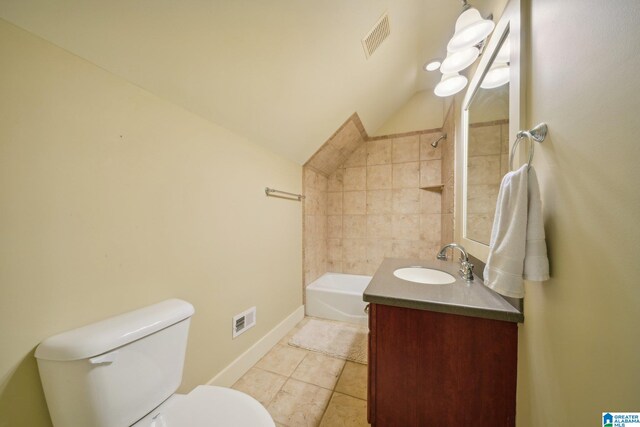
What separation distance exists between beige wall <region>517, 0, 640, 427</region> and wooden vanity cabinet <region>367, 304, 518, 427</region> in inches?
4.5

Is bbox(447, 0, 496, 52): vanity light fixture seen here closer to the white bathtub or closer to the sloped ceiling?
the sloped ceiling

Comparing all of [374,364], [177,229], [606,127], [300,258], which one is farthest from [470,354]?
[300,258]

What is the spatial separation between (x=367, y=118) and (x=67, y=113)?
2.37 metres

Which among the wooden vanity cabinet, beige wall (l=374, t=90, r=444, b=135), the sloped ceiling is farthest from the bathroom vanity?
beige wall (l=374, t=90, r=444, b=135)

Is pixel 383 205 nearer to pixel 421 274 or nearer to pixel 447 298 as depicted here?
pixel 421 274

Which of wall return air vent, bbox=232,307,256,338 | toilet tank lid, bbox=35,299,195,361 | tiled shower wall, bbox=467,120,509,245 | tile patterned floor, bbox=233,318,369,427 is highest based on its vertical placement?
tiled shower wall, bbox=467,120,509,245

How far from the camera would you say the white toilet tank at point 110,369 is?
663mm

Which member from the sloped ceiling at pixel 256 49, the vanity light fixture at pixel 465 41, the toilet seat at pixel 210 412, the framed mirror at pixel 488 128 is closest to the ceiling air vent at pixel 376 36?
the sloped ceiling at pixel 256 49

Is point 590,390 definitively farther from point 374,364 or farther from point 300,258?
point 300,258

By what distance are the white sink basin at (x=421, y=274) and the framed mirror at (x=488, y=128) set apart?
25 centimetres

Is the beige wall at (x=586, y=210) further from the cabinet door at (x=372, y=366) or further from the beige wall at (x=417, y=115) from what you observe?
the beige wall at (x=417, y=115)

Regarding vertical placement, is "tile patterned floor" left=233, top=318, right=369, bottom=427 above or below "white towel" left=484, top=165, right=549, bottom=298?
below

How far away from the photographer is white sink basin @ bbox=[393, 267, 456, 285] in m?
1.39

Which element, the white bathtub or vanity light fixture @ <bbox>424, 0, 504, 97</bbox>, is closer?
vanity light fixture @ <bbox>424, 0, 504, 97</bbox>
